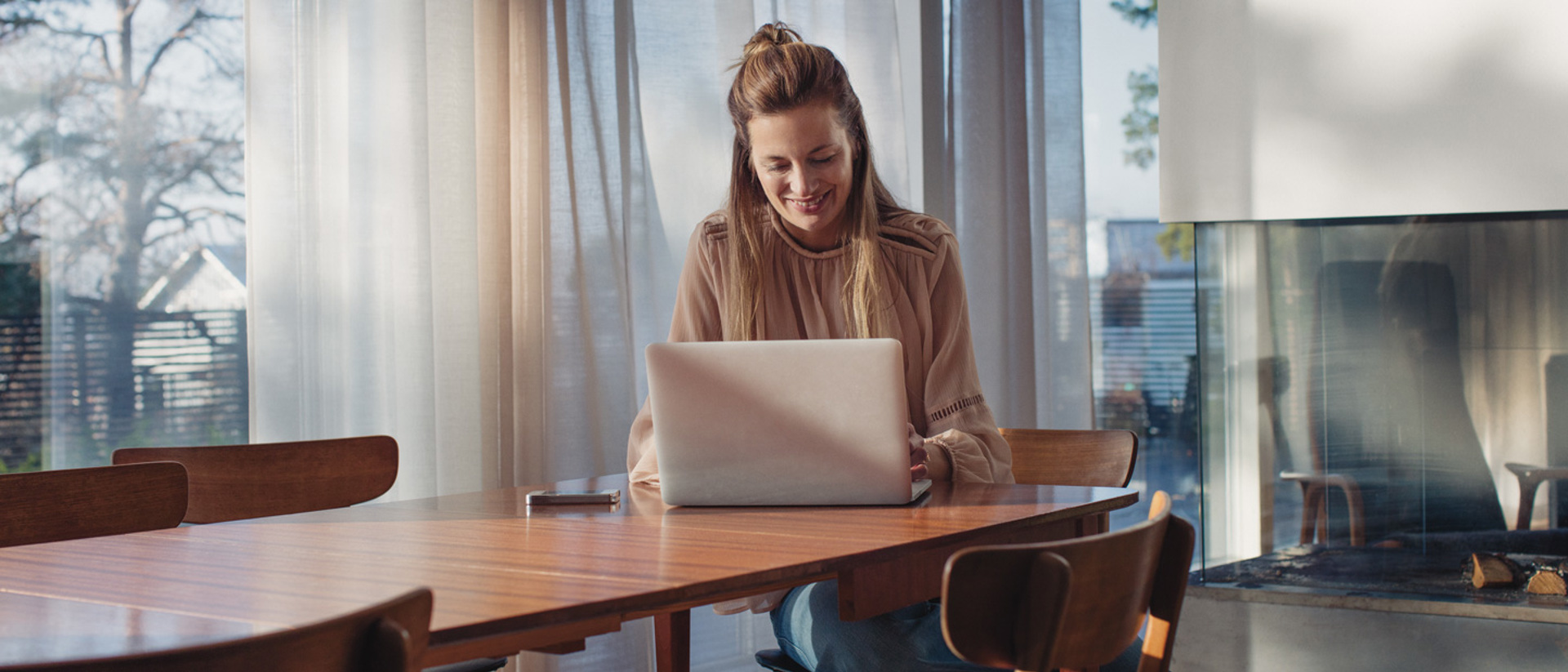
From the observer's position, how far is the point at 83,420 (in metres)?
1.99

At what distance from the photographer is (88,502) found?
1.42 m

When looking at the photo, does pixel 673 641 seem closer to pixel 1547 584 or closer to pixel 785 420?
pixel 785 420

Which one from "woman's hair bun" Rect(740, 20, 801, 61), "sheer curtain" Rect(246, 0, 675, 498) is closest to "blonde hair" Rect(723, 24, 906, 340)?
"woman's hair bun" Rect(740, 20, 801, 61)

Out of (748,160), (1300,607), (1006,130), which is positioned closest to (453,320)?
(748,160)

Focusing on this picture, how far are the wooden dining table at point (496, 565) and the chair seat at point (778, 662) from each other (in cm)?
28

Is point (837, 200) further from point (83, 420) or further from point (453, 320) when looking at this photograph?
point (83, 420)

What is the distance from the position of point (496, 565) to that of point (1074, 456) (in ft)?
3.96

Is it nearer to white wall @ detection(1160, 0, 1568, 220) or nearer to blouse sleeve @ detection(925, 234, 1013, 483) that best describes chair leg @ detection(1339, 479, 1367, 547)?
white wall @ detection(1160, 0, 1568, 220)

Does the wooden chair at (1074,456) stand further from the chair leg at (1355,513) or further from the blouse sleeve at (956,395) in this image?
the chair leg at (1355,513)

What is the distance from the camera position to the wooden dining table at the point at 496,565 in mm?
816

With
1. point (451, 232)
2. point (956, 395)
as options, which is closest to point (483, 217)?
point (451, 232)

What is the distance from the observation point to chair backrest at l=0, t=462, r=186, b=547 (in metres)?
1.35

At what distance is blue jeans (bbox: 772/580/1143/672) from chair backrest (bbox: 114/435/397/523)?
2.31 feet

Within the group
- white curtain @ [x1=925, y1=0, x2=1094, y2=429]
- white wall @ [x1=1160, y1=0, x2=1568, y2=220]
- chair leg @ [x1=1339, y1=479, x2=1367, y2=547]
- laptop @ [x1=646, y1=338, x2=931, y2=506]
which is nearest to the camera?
laptop @ [x1=646, y1=338, x2=931, y2=506]
